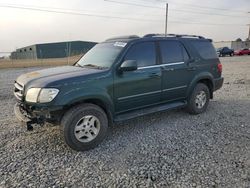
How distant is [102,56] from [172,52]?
5.22 ft

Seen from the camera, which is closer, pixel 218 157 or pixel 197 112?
pixel 218 157

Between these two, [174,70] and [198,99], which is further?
[198,99]

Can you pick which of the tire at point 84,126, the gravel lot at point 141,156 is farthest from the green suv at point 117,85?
the gravel lot at point 141,156

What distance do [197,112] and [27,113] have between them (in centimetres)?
394

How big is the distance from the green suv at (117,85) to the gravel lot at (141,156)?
0.41 m

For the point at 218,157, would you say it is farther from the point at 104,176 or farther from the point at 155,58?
the point at 155,58

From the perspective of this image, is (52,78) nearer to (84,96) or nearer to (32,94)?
(32,94)

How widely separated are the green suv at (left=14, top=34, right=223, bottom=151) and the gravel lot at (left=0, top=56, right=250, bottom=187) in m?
0.41

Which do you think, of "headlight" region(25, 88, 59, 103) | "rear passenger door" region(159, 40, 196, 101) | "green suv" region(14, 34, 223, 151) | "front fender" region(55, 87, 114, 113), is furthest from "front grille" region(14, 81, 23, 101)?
"rear passenger door" region(159, 40, 196, 101)

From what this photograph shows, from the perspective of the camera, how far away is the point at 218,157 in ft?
12.5

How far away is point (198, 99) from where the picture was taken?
6.07 meters

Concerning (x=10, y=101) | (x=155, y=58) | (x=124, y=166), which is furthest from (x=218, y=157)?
(x=10, y=101)

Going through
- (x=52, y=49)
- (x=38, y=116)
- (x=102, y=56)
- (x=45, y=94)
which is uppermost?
(x=52, y=49)

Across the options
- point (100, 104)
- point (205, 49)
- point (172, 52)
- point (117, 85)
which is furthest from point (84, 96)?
point (205, 49)
